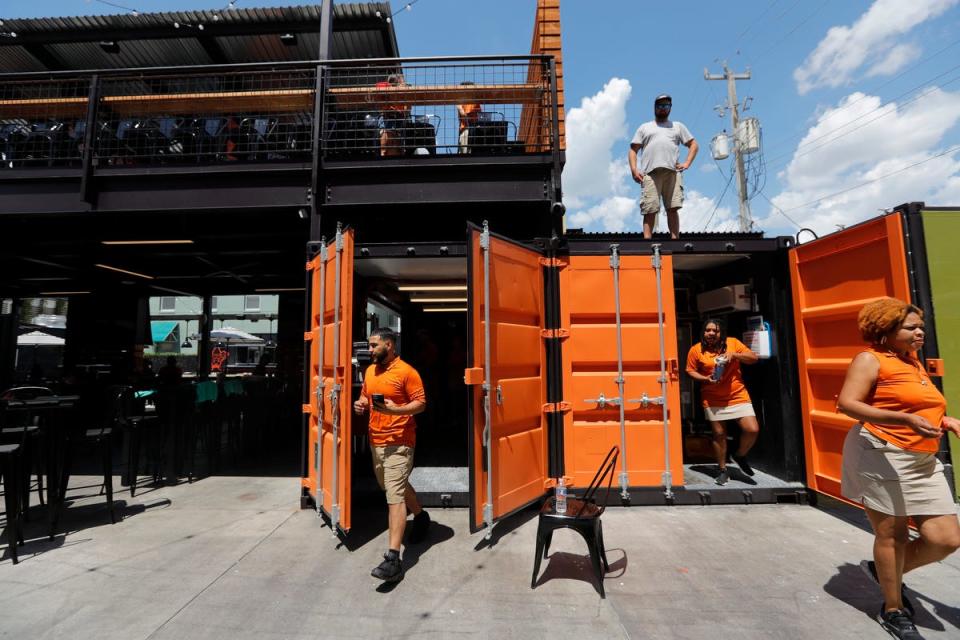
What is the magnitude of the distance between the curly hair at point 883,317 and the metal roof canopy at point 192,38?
8.82 metres

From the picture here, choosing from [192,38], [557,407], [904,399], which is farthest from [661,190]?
[192,38]

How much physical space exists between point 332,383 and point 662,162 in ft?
15.9

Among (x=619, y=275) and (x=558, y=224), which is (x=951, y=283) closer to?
(x=619, y=275)

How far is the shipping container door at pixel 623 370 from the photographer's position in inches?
180

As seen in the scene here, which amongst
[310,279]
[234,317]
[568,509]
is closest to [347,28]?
[310,279]

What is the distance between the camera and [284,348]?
11.9 metres

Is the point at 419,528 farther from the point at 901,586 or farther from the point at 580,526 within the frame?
the point at 901,586

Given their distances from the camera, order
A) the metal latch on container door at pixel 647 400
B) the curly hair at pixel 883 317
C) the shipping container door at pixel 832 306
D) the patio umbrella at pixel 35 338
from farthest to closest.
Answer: the patio umbrella at pixel 35 338
the metal latch on container door at pixel 647 400
the shipping container door at pixel 832 306
the curly hair at pixel 883 317

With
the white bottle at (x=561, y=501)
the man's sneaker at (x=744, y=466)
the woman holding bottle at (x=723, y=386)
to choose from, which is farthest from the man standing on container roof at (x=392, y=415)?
the man's sneaker at (x=744, y=466)

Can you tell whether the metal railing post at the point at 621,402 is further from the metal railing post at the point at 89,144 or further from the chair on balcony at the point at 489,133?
the metal railing post at the point at 89,144

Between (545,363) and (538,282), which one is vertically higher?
(538,282)

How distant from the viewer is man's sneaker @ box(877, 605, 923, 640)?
7.83 feet

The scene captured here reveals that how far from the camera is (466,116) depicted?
570 cm

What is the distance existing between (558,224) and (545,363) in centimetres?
190
